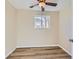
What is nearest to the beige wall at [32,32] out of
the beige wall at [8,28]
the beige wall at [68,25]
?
the beige wall at [8,28]

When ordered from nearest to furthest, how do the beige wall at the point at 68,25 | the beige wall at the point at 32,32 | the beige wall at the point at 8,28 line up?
the beige wall at the point at 8,28
the beige wall at the point at 68,25
the beige wall at the point at 32,32

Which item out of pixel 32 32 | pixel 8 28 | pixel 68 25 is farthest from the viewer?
pixel 32 32

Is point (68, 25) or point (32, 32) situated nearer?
point (68, 25)

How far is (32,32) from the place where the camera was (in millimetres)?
7152

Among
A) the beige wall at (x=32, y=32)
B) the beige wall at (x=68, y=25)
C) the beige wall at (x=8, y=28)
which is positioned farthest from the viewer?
the beige wall at (x=32, y=32)

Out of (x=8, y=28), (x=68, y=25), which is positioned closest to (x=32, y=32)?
(x=8, y=28)

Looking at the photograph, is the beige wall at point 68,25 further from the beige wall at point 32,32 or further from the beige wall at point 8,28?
the beige wall at point 8,28

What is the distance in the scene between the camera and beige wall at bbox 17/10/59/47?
702cm

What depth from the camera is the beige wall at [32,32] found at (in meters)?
7.02

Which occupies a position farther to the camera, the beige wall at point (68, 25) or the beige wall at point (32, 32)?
the beige wall at point (32, 32)

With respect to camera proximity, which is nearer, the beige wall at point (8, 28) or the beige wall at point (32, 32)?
the beige wall at point (8, 28)

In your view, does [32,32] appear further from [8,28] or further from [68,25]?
[68,25]
